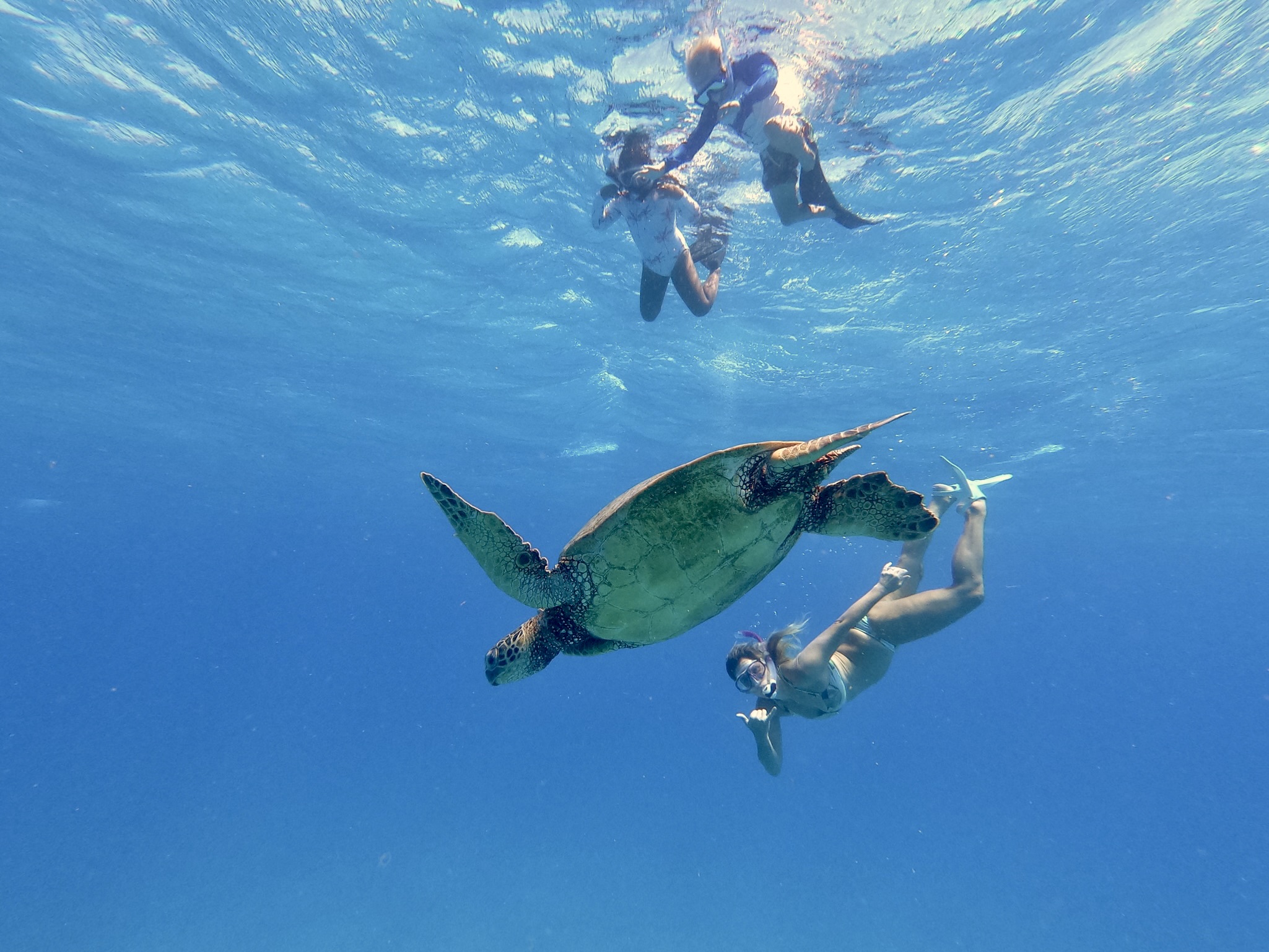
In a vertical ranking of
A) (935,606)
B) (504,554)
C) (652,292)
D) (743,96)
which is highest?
(652,292)

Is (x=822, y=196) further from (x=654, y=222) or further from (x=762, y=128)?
(x=654, y=222)

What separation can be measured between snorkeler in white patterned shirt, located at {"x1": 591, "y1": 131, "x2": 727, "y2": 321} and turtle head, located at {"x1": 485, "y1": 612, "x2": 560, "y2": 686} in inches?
243

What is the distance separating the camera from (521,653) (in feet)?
14.9

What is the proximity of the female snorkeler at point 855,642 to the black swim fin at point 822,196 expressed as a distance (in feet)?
12.6

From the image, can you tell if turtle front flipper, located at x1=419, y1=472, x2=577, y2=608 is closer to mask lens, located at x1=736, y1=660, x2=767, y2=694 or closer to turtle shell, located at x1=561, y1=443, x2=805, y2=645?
turtle shell, located at x1=561, y1=443, x2=805, y2=645

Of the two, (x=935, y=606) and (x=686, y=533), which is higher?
(x=686, y=533)

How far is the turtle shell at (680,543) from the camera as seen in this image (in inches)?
137

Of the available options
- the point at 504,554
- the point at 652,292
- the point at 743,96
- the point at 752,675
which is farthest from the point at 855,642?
the point at 743,96

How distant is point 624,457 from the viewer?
32.2 m

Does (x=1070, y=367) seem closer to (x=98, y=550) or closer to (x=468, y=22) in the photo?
(x=468, y=22)

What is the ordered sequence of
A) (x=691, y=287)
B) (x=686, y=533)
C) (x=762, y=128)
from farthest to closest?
(x=691, y=287)
(x=762, y=128)
(x=686, y=533)

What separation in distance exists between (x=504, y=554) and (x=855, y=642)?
5.53 meters

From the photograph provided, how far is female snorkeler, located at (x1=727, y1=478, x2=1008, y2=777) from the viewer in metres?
6.54

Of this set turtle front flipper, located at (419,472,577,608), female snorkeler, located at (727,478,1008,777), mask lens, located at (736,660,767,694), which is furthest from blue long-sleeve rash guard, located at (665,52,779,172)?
mask lens, located at (736,660,767,694)
